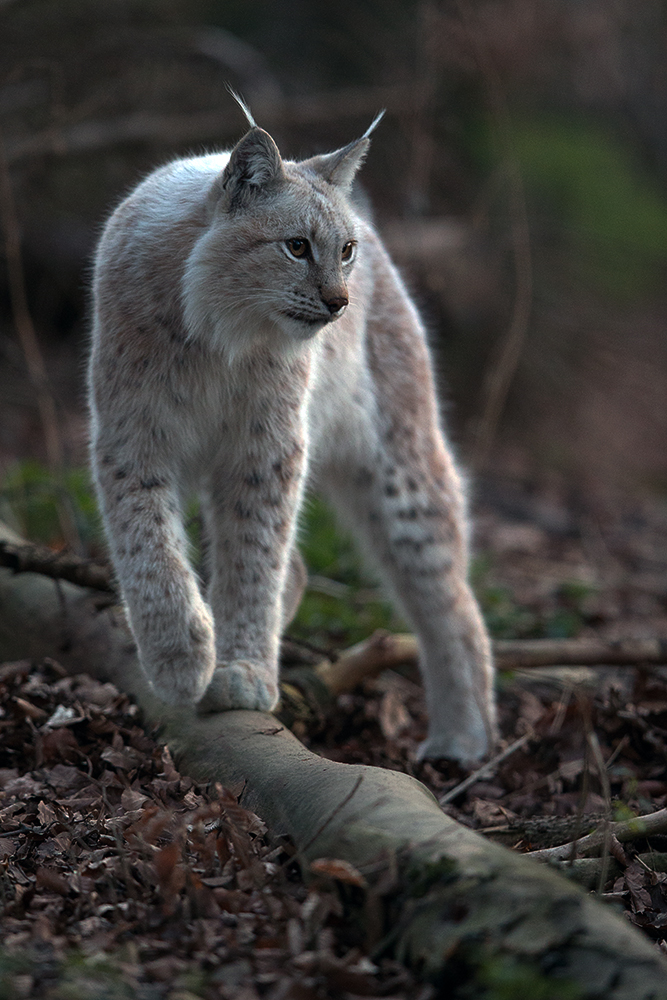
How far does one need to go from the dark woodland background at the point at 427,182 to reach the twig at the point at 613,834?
257 centimetres

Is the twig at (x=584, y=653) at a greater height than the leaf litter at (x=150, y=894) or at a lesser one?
lesser

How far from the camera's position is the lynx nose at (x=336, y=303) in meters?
3.10

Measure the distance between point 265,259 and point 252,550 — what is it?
956mm

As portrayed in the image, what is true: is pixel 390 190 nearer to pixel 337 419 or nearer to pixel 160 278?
pixel 337 419

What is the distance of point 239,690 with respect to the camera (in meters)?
3.12

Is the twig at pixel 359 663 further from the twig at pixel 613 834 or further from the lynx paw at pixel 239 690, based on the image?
the twig at pixel 613 834

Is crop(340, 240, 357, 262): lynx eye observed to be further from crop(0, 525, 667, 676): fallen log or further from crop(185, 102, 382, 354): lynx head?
crop(0, 525, 667, 676): fallen log

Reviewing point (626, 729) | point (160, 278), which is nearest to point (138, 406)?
point (160, 278)

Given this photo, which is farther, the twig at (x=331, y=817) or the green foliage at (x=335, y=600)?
the green foliage at (x=335, y=600)

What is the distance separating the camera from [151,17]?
7840 mm

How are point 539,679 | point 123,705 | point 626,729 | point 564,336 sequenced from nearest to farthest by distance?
point 123,705, point 626,729, point 539,679, point 564,336

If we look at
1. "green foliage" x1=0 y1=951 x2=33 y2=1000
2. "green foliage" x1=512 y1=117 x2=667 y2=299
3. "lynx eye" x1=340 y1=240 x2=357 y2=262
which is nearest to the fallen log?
"lynx eye" x1=340 y1=240 x2=357 y2=262

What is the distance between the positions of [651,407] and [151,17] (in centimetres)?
705

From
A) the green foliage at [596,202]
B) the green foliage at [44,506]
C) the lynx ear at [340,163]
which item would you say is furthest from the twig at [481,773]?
the green foliage at [596,202]
